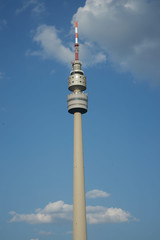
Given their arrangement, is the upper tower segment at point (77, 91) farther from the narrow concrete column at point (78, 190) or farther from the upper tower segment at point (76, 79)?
the narrow concrete column at point (78, 190)

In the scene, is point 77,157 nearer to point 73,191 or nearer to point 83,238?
point 73,191

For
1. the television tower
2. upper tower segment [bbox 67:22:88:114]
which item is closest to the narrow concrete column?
the television tower

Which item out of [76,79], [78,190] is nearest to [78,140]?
[78,190]

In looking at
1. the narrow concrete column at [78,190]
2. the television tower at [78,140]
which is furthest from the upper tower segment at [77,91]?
the narrow concrete column at [78,190]

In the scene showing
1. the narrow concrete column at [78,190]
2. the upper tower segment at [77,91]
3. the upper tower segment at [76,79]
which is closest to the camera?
the narrow concrete column at [78,190]

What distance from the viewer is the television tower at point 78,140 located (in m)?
101

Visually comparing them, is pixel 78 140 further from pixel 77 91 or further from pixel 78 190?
pixel 77 91

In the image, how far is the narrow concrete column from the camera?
100 meters

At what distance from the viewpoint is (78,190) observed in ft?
343

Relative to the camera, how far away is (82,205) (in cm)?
10319

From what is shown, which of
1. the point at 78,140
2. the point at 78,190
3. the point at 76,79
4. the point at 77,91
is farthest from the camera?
the point at 77,91

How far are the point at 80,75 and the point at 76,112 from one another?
14.6m

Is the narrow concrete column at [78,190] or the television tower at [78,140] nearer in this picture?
the narrow concrete column at [78,190]

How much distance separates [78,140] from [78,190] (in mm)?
17712
